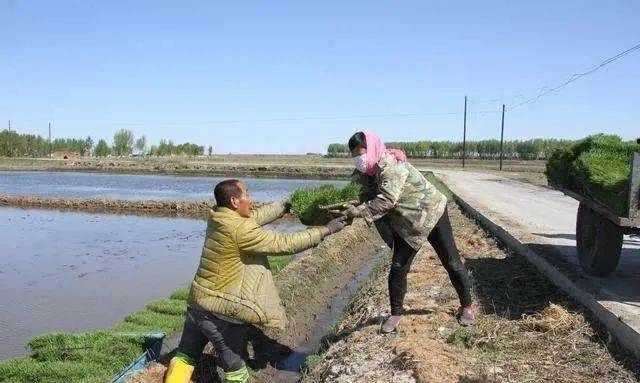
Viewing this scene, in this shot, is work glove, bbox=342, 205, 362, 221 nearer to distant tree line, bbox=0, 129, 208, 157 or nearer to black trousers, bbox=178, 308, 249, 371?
black trousers, bbox=178, 308, 249, 371

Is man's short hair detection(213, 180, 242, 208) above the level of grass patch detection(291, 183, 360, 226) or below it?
above

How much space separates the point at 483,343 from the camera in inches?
182

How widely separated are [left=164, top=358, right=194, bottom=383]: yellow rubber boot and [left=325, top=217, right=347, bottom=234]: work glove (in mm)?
1599

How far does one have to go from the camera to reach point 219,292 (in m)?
4.39

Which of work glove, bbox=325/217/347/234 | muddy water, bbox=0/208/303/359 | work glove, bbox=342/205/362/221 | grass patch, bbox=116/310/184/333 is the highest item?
work glove, bbox=342/205/362/221

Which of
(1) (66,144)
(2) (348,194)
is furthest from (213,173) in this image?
(1) (66,144)

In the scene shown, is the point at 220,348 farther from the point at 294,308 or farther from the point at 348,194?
the point at 348,194

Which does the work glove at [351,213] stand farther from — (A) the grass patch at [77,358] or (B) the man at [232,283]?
(A) the grass patch at [77,358]

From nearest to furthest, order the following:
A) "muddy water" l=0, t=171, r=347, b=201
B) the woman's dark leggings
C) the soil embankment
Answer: the soil embankment < the woman's dark leggings < "muddy water" l=0, t=171, r=347, b=201

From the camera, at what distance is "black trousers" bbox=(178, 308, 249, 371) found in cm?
444

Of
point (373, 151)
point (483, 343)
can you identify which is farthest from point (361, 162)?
point (483, 343)

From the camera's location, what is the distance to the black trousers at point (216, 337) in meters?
4.44

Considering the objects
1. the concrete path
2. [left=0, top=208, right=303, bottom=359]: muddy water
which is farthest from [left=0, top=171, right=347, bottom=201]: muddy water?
the concrete path

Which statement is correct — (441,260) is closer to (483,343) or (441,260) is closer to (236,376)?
(483,343)
